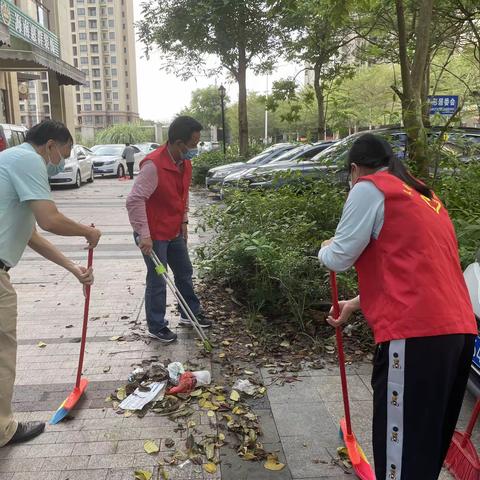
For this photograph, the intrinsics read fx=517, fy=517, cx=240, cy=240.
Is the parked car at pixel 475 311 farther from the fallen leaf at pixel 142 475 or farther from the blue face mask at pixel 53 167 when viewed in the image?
the blue face mask at pixel 53 167

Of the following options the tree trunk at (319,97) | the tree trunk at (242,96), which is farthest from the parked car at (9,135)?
the tree trunk at (319,97)

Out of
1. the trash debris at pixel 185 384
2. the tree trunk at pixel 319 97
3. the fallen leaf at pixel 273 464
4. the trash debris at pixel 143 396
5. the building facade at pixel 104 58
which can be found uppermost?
the building facade at pixel 104 58

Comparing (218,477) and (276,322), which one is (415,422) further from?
(276,322)

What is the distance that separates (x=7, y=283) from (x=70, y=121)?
96.4 feet

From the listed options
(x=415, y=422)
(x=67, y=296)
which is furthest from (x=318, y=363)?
(x=67, y=296)

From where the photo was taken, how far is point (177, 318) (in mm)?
5105

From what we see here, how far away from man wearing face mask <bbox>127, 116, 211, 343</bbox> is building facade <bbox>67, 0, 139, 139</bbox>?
115764mm

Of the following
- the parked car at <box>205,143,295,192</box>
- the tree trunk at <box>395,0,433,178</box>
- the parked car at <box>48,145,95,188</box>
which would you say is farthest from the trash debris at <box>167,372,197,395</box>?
the parked car at <box>48,145,95,188</box>

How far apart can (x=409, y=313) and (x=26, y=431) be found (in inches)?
94.2

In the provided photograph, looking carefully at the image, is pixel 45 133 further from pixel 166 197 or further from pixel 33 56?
pixel 33 56

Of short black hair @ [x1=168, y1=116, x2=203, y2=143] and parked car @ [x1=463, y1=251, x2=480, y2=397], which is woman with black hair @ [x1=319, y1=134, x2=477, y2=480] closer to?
parked car @ [x1=463, y1=251, x2=480, y2=397]

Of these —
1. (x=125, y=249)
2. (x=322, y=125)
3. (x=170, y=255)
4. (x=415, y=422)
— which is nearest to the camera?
(x=415, y=422)

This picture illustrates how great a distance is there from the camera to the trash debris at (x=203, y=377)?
12.2 feet

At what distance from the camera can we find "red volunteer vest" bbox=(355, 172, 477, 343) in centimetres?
193
